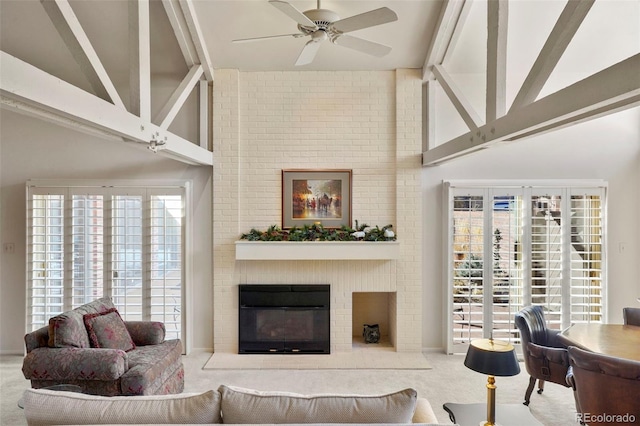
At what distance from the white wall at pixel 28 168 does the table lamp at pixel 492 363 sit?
4.18 meters

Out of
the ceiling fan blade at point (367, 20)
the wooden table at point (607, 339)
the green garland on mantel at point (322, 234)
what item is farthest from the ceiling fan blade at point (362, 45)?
the wooden table at point (607, 339)

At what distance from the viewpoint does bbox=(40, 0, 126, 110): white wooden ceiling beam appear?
2400mm

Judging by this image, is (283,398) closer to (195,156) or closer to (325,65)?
(195,156)

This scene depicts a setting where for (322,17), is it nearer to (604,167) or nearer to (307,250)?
(307,250)

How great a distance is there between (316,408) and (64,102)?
2003 mm

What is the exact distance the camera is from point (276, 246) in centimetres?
501

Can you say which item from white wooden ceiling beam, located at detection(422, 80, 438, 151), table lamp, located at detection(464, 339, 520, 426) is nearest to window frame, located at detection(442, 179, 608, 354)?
white wooden ceiling beam, located at detection(422, 80, 438, 151)

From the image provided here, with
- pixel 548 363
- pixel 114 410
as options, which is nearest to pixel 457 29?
pixel 548 363

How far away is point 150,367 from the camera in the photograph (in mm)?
3383

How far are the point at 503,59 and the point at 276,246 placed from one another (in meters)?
3.20

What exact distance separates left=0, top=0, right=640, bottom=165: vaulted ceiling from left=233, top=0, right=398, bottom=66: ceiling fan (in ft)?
0.70

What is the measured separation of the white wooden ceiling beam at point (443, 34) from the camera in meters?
4.34

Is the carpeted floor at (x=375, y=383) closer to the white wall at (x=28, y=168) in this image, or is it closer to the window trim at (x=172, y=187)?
the window trim at (x=172, y=187)

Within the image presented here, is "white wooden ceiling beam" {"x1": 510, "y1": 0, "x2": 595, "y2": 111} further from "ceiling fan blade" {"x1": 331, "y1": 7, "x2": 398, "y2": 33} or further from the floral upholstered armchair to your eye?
the floral upholstered armchair
